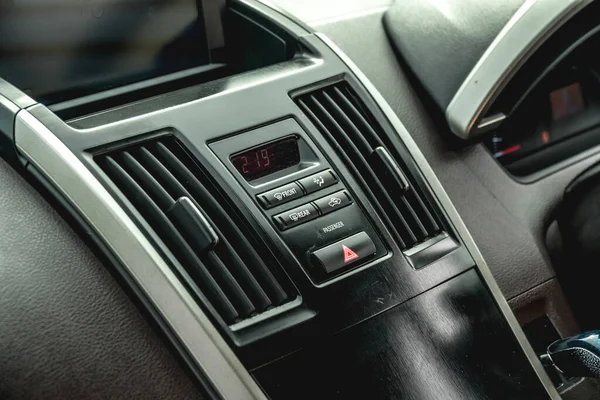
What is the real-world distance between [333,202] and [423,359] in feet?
0.72

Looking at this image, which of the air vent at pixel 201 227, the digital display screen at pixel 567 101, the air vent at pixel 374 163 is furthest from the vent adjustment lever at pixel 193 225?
the digital display screen at pixel 567 101

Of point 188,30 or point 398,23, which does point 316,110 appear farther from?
point 398,23

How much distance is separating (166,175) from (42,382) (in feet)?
0.87

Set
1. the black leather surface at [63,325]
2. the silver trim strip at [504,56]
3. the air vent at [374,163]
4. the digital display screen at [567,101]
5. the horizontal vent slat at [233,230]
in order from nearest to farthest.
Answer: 1. the black leather surface at [63,325]
2. the horizontal vent slat at [233,230]
3. the air vent at [374,163]
4. the silver trim strip at [504,56]
5. the digital display screen at [567,101]

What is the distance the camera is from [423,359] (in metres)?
0.90

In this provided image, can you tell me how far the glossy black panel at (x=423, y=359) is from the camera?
0.83m

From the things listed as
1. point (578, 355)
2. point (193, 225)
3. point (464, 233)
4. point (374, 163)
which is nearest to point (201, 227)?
point (193, 225)

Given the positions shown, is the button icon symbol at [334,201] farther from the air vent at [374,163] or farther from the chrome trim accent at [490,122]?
the chrome trim accent at [490,122]

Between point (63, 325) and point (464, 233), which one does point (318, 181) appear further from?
point (63, 325)

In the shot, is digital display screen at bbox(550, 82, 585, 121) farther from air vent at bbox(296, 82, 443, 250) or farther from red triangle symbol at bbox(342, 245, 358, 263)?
red triangle symbol at bbox(342, 245, 358, 263)

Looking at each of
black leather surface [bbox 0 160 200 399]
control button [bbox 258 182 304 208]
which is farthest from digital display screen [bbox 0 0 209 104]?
control button [bbox 258 182 304 208]

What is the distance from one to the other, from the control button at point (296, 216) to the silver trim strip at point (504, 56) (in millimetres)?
384

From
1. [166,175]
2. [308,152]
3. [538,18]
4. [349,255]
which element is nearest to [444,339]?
[349,255]

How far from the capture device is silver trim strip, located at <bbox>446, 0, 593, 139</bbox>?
3.65 feet
